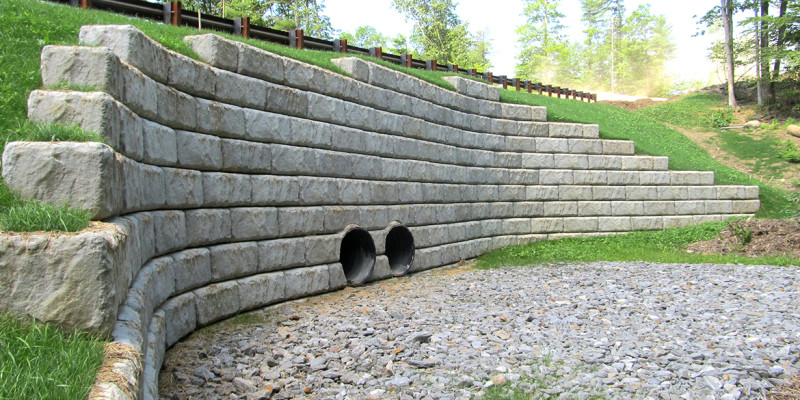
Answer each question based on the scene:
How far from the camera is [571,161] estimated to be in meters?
15.2

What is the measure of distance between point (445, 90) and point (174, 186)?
8154mm

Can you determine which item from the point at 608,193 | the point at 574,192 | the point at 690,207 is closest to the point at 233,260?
the point at 574,192

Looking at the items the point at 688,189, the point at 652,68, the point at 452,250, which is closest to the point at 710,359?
the point at 452,250

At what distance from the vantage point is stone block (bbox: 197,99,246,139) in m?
6.39

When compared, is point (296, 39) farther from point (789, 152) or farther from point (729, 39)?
point (729, 39)

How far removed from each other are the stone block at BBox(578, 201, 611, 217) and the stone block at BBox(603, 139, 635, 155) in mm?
1565

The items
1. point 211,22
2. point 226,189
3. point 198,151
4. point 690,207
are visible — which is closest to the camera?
point 198,151

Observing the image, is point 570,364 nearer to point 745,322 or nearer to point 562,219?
point 745,322

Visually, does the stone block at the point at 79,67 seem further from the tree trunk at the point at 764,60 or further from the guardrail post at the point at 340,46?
the tree trunk at the point at 764,60

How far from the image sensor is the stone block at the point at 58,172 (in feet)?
10.5

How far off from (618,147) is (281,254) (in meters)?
11.8

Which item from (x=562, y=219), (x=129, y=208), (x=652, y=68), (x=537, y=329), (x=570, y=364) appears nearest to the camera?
(x=129, y=208)

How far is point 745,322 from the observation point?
6.36 m

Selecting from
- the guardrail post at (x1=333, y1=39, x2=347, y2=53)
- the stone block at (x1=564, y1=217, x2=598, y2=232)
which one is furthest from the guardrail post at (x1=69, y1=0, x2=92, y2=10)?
the stone block at (x1=564, y1=217, x2=598, y2=232)
